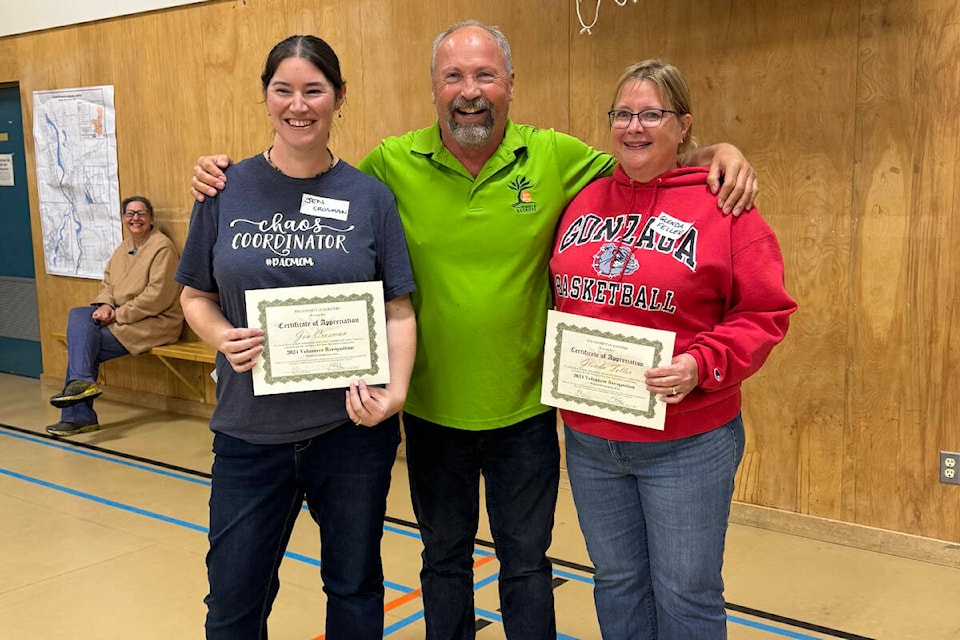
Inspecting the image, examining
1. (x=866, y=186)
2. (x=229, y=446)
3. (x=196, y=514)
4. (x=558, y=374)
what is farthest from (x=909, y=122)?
(x=196, y=514)

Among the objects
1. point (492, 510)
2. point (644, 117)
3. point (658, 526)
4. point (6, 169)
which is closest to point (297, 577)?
point (492, 510)

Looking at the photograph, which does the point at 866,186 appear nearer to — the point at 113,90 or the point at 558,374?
the point at 558,374

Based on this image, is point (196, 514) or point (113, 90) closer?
point (196, 514)

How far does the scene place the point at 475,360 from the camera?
225 cm

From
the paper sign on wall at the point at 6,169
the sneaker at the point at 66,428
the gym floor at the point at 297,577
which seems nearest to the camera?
the gym floor at the point at 297,577

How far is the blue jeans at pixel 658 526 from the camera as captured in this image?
196 cm

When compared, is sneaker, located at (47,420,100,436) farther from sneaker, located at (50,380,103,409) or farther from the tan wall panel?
the tan wall panel

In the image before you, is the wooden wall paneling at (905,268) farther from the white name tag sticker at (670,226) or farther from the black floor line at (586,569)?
the white name tag sticker at (670,226)

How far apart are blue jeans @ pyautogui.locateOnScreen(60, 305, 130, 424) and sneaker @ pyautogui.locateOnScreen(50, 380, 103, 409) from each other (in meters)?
0.06

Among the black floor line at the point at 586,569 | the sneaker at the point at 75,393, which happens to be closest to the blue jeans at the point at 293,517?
the black floor line at the point at 586,569

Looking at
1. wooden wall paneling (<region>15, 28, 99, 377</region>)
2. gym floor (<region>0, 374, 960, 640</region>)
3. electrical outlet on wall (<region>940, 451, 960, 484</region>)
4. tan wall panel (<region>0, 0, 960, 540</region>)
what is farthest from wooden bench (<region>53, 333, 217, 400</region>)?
electrical outlet on wall (<region>940, 451, 960, 484</region>)

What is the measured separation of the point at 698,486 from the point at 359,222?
96 cm

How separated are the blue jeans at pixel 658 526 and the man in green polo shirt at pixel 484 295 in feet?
0.70

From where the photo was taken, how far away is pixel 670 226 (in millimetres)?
1964
